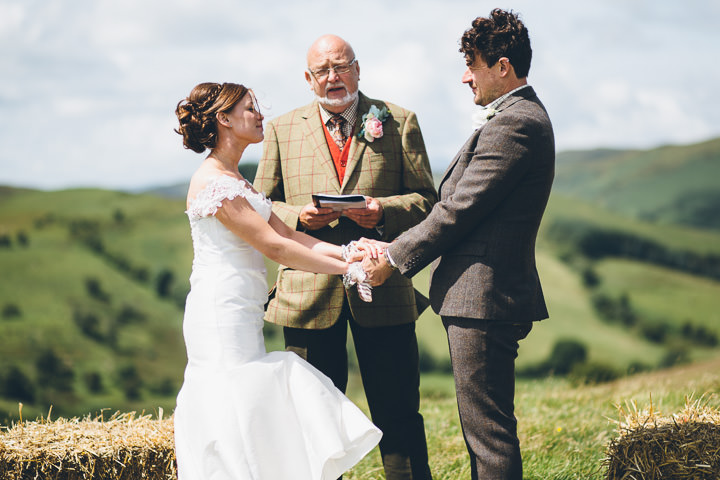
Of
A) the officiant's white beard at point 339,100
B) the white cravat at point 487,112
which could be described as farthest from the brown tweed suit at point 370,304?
the white cravat at point 487,112

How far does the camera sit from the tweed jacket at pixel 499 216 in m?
3.38

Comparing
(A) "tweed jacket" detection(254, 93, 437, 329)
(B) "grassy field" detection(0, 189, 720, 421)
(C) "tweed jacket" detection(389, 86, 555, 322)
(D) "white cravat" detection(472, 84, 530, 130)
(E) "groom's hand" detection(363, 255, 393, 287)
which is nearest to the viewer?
(C) "tweed jacket" detection(389, 86, 555, 322)

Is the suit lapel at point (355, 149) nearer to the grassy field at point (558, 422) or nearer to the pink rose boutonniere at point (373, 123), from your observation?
the pink rose boutonniere at point (373, 123)

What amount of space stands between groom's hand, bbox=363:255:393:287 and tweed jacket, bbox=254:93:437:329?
9.9 inches

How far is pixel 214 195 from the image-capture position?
11.7ft

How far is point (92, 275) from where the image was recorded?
117 feet

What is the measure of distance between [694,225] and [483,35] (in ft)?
160

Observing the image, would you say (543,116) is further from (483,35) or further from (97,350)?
(97,350)

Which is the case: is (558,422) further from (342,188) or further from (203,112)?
(203,112)

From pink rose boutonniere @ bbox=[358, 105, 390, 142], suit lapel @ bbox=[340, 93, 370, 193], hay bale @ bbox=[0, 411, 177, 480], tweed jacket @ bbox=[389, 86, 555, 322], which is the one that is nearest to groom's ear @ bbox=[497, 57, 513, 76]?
tweed jacket @ bbox=[389, 86, 555, 322]

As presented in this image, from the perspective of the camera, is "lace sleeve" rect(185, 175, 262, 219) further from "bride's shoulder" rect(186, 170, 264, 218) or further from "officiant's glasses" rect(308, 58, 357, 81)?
"officiant's glasses" rect(308, 58, 357, 81)

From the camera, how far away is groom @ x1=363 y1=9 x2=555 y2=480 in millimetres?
3389

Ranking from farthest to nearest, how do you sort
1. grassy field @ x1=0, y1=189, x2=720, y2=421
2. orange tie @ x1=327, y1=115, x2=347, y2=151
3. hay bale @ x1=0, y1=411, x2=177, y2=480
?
1. grassy field @ x1=0, y1=189, x2=720, y2=421
2. orange tie @ x1=327, y1=115, x2=347, y2=151
3. hay bale @ x1=0, y1=411, x2=177, y2=480

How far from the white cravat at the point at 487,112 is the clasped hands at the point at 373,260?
0.86 metres
